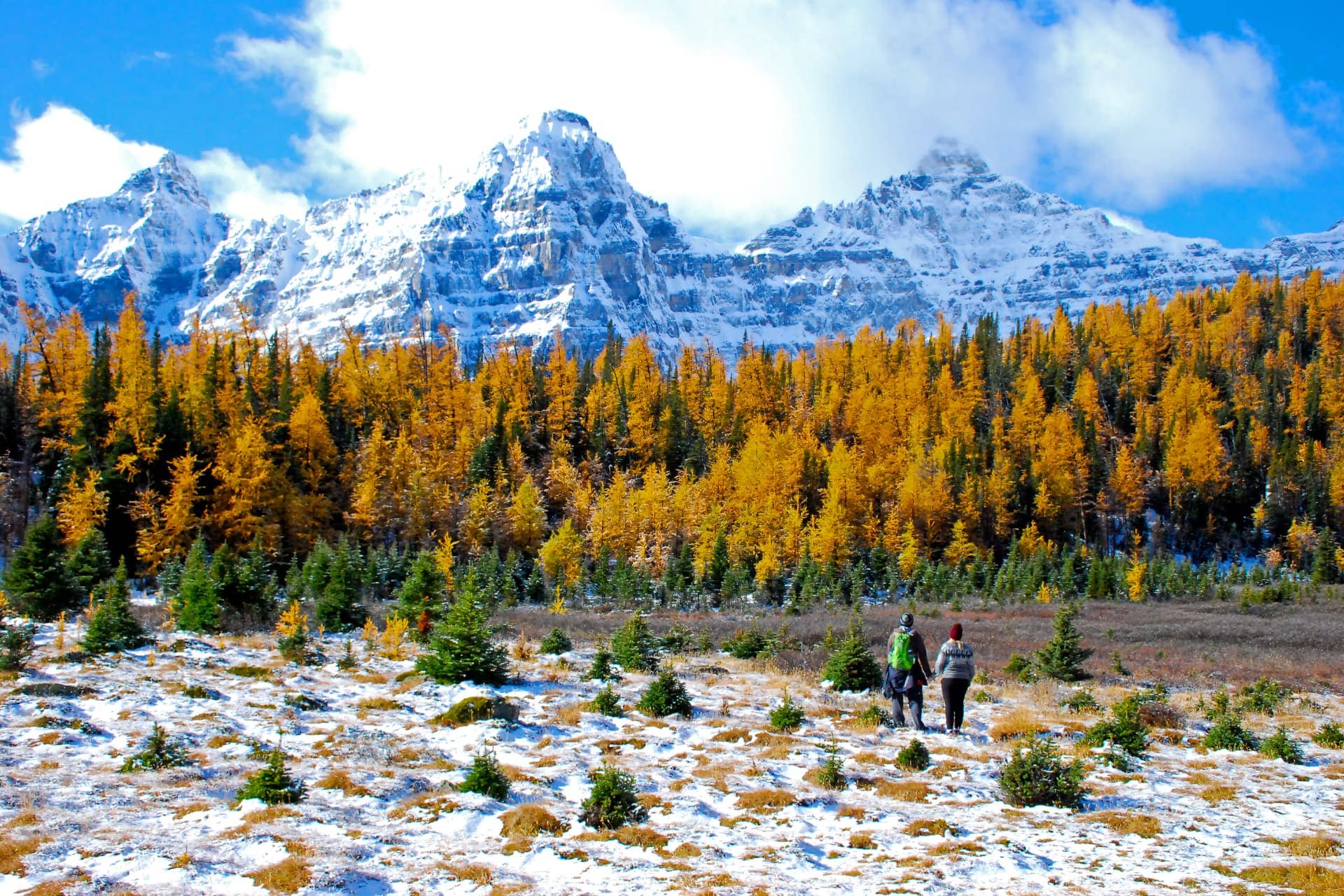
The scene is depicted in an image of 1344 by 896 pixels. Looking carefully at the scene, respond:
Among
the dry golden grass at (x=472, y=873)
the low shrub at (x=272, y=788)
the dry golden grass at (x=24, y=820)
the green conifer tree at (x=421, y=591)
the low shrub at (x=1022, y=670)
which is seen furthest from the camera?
the green conifer tree at (x=421, y=591)

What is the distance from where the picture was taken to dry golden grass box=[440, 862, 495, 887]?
742 cm

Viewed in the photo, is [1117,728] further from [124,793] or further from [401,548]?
[401,548]

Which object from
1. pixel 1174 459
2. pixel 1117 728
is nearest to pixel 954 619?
pixel 1117 728

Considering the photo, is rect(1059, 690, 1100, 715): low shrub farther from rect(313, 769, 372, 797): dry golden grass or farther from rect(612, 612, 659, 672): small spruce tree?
rect(313, 769, 372, 797): dry golden grass

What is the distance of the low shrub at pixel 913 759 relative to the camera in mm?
11406

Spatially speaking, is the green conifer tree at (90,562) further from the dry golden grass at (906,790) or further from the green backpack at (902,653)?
the dry golden grass at (906,790)

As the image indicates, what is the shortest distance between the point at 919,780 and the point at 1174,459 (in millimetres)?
81606

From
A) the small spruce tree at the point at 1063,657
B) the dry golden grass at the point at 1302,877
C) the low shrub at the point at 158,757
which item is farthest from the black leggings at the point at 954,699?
the low shrub at the point at 158,757

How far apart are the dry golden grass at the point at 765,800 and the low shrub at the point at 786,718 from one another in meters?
3.56

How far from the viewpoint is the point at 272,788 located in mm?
9102

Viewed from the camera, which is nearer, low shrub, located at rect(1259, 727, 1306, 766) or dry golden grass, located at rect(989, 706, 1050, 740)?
low shrub, located at rect(1259, 727, 1306, 766)

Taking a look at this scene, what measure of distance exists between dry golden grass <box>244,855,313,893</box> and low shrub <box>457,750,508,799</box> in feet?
8.16

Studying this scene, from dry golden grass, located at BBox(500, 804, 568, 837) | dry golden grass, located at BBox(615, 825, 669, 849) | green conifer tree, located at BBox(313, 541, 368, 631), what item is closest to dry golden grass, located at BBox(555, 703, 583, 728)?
dry golden grass, located at BBox(500, 804, 568, 837)

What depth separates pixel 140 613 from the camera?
82.7ft
